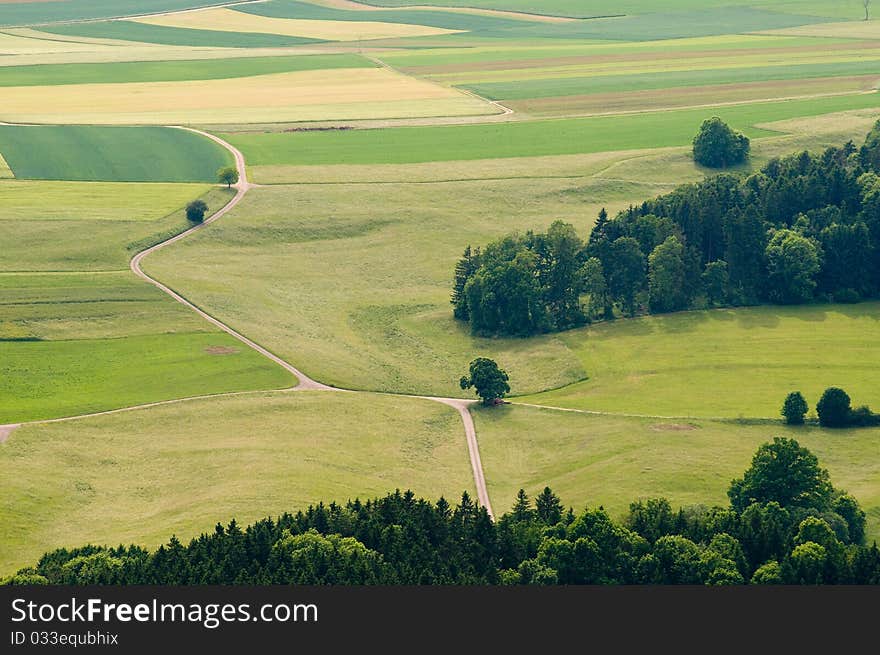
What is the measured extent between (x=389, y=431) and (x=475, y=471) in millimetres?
13077

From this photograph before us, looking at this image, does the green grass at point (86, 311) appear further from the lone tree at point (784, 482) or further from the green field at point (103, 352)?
the lone tree at point (784, 482)

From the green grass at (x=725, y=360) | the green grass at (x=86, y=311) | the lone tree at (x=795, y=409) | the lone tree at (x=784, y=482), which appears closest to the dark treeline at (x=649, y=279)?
the green grass at (x=725, y=360)

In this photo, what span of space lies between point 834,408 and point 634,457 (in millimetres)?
23962

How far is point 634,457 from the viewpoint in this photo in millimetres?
144625

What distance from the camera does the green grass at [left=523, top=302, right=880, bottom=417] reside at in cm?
16300

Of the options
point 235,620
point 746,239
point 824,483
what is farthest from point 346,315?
point 235,620

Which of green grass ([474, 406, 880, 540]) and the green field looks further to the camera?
the green field

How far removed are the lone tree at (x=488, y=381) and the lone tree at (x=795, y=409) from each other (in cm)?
3132

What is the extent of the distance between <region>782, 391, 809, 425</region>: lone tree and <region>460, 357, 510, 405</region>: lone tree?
3132 cm

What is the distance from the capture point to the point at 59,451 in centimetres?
14512

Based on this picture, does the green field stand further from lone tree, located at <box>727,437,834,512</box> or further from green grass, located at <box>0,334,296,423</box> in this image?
lone tree, located at <box>727,437,834,512</box>

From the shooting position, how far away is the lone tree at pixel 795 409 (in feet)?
504

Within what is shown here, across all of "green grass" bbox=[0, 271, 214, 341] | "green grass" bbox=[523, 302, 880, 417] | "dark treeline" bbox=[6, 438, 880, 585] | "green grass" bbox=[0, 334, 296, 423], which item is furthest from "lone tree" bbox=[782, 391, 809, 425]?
"green grass" bbox=[0, 271, 214, 341]

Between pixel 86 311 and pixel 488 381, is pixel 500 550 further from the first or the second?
pixel 86 311
